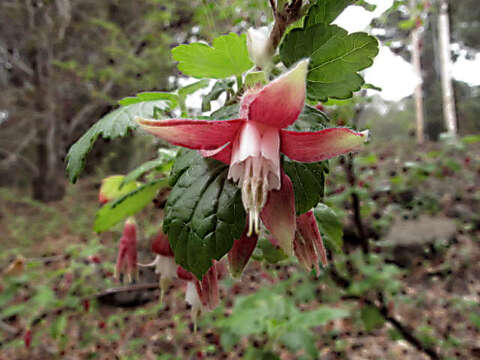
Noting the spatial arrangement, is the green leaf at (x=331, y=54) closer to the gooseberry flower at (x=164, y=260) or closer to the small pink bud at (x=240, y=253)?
the small pink bud at (x=240, y=253)

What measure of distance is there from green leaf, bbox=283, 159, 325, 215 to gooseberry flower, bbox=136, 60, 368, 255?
0.02 metres

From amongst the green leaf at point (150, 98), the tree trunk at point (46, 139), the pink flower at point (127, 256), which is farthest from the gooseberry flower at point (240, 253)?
the tree trunk at point (46, 139)

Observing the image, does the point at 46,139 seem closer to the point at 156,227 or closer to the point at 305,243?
the point at 156,227

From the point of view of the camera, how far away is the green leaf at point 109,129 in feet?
1.17

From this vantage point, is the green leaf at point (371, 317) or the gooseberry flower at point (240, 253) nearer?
the gooseberry flower at point (240, 253)

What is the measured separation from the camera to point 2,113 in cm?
604

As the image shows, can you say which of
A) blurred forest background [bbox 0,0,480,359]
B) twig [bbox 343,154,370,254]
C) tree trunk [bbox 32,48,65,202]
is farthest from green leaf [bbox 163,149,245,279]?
tree trunk [bbox 32,48,65,202]

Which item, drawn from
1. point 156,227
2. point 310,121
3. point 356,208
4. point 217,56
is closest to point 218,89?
point 217,56

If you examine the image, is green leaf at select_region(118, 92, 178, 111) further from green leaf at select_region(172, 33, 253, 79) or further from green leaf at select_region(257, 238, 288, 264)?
green leaf at select_region(257, 238, 288, 264)

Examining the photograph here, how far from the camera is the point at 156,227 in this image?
1.80 metres

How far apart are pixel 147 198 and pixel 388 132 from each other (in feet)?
43.9

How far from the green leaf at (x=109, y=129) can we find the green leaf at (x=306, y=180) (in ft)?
0.58

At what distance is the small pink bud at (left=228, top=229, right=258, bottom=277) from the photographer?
0.31 metres

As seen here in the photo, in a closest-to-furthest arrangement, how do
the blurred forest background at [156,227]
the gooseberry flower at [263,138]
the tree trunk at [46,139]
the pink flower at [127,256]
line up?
the gooseberry flower at [263,138] → the pink flower at [127,256] → the blurred forest background at [156,227] → the tree trunk at [46,139]
